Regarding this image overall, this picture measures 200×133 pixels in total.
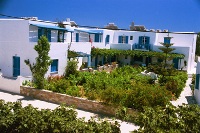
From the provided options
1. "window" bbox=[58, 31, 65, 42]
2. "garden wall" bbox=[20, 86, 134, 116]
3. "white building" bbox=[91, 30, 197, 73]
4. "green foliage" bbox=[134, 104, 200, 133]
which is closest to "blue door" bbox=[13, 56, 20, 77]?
"garden wall" bbox=[20, 86, 134, 116]

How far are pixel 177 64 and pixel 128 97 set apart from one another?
22979 mm

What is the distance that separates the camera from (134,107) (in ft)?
44.0

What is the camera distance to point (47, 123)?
28.1 feet

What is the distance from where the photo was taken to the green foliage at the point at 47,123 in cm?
813

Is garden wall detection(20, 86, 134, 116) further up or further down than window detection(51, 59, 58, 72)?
further down

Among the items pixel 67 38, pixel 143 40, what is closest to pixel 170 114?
pixel 67 38

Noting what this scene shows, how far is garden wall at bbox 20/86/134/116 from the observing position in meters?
14.0

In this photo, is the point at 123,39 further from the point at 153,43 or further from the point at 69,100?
the point at 69,100

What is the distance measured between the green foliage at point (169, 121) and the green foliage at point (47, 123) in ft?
3.34

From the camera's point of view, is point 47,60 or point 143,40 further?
point 143,40

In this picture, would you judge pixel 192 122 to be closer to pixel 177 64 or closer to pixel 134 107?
pixel 134 107

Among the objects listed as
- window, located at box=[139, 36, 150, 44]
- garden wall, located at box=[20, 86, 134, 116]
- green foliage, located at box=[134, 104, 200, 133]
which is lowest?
garden wall, located at box=[20, 86, 134, 116]

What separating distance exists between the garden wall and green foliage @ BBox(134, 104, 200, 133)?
5.02m

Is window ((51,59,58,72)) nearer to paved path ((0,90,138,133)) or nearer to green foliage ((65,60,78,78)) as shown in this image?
green foliage ((65,60,78,78))
